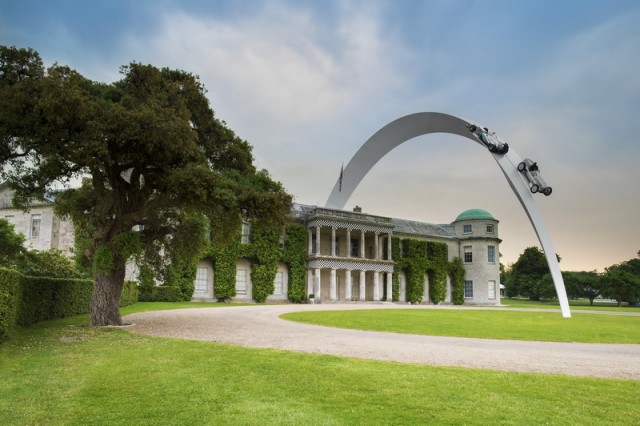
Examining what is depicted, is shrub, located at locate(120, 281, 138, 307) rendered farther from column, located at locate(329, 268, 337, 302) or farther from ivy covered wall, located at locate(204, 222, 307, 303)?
column, located at locate(329, 268, 337, 302)

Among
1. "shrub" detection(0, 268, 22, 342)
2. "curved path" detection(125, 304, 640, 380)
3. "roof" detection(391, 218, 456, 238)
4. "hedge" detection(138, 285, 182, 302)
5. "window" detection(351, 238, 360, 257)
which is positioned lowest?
"curved path" detection(125, 304, 640, 380)

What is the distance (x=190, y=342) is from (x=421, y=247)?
147ft

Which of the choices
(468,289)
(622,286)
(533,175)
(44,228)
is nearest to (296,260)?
(44,228)

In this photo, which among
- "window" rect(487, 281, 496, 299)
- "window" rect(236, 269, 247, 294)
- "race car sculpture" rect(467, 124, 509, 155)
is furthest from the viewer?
"window" rect(487, 281, 496, 299)

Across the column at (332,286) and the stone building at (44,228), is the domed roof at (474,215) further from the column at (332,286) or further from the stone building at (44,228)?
the stone building at (44,228)

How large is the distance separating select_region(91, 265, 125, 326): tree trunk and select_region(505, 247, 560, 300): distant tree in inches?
3001

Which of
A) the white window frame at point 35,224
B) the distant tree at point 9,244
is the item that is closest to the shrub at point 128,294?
the distant tree at point 9,244

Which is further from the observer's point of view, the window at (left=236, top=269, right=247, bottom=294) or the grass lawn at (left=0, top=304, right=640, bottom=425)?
the window at (left=236, top=269, right=247, bottom=294)

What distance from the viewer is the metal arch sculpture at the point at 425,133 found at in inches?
1104

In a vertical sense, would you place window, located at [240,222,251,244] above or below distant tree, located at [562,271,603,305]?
above

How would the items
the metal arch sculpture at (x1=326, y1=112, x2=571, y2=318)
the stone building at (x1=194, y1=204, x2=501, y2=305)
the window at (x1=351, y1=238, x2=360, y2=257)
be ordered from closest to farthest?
the metal arch sculpture at (x1=326, y1=112, x2=571, y2=318), the stone building at (x1=194, y1=204, x2=501, y2=305), the window at (x1=351, y1=238, x2=360, y2=257)

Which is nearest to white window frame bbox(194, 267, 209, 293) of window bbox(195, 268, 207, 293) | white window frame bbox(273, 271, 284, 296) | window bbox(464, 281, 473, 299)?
window bbox(195, 268, 207, 293)

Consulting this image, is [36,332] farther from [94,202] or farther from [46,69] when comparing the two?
[46,69]

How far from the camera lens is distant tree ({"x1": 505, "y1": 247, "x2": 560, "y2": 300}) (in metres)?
82.3
